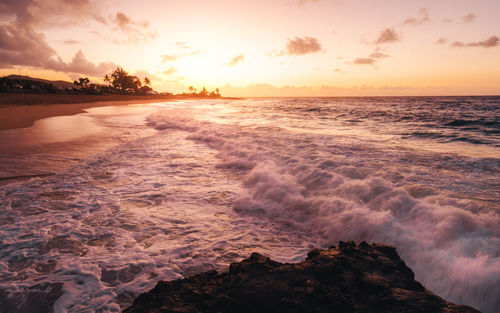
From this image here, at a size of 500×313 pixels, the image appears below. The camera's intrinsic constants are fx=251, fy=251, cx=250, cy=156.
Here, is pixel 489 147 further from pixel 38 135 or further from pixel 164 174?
pixel 38 135

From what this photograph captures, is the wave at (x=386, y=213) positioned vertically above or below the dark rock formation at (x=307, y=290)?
below

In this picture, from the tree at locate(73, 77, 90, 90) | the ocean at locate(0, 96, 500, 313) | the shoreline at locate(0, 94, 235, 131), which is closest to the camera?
the ocean at locate(0, 96, 500, 313)

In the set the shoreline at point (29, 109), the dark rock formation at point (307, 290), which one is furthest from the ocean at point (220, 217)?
the shoreline at point (29, 109)

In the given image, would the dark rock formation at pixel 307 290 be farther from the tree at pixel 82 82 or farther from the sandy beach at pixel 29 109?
the tree at pixel 82 82

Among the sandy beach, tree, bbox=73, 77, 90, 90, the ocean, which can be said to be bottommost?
the ocean

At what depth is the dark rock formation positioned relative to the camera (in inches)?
70.3

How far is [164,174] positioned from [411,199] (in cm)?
563

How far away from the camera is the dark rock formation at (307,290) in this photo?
1.79 metres

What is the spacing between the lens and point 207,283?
220 cm

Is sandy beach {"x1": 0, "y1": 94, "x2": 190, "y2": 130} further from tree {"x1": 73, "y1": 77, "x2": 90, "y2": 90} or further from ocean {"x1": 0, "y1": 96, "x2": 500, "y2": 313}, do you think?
tree {"x1": 73, "y1": 77, "x2": 90, "y2": 90}

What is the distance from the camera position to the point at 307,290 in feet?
6.08

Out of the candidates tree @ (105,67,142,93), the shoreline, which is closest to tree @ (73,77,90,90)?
tree @ (105,67,142,93)

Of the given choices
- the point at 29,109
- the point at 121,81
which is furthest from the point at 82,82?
the point at 29,109

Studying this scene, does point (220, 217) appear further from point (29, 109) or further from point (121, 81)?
point (121, 81)
